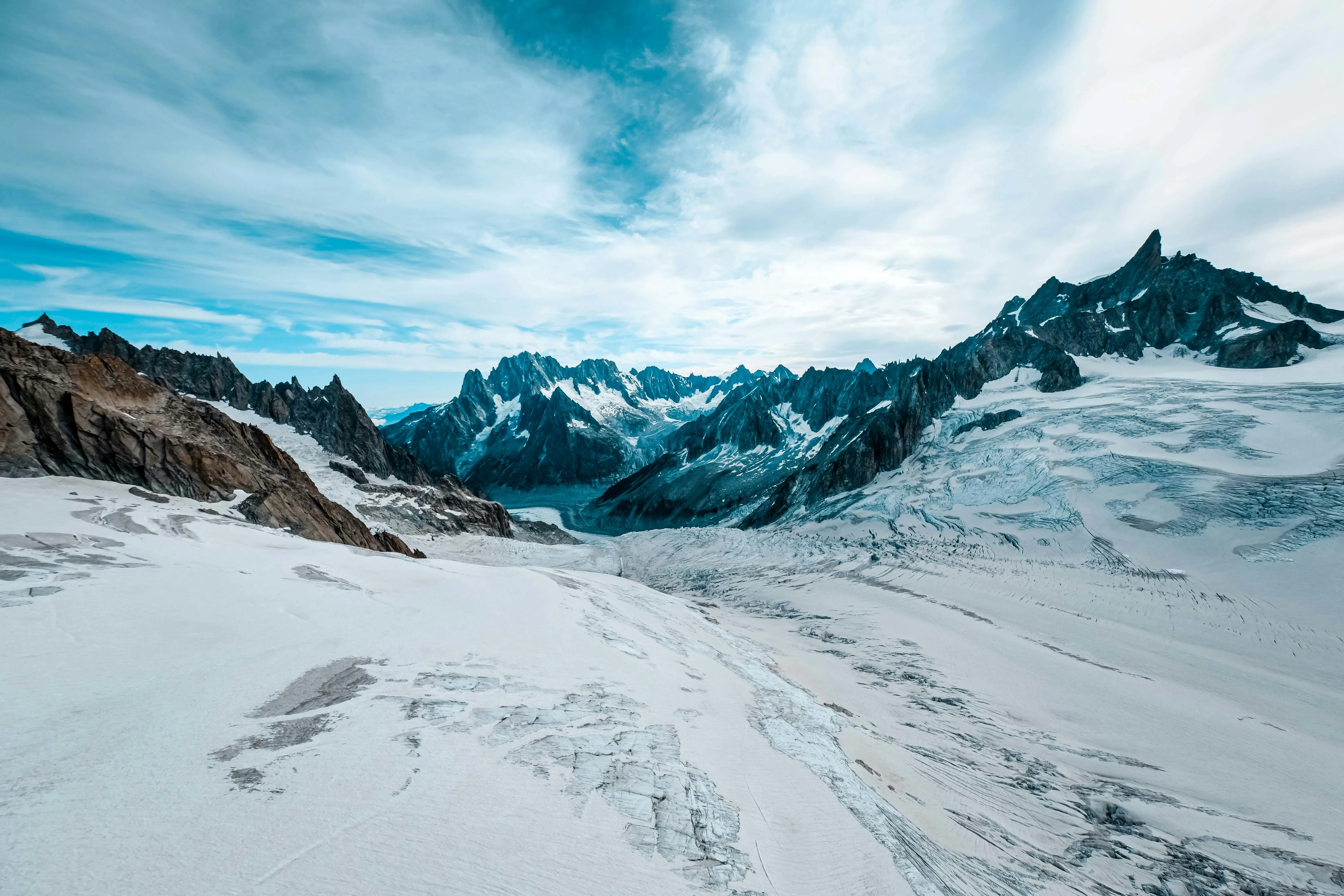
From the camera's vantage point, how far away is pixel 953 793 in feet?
41.6

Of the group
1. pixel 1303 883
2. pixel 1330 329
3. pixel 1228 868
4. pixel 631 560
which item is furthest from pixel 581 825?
pixel 1330 329

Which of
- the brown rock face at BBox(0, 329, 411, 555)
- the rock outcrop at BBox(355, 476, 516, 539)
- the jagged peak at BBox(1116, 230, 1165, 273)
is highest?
the jagged peak at BBox(1116, 230, 1165, 273)

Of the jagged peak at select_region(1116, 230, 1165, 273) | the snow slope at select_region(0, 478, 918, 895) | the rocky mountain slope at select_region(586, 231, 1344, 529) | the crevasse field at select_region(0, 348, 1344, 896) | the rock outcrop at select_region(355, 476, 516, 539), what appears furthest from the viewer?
the jagged peak at select_region(1116, 230, 1165, 273)

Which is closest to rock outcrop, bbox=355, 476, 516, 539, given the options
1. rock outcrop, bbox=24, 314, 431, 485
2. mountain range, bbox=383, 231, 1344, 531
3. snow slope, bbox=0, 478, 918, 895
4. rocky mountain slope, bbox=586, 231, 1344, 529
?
rock outcrop, bbox=24, 314, 431, 485

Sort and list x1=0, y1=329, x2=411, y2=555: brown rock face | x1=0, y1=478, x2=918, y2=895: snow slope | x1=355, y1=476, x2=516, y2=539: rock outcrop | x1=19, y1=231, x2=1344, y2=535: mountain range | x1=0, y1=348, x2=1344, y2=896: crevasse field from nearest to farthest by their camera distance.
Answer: x1=0, y1=478, x2=918, y2=895: snow slope < x1=0, y1=348, x2=1344, y2=896: crevasse field < x1=0, y1=329, x2=411, y2=555: brown rock face < x1=355, y1=476, x2=516, y2=539: rock outcrop < x1=19, y1=231, x2=1344, y2=535: mountain range

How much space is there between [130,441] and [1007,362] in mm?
111413

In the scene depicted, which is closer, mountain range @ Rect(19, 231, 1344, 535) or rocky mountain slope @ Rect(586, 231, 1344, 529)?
mountain range @ Rect(19, 231, 1344, 535)

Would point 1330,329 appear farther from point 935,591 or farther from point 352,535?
point 352,535

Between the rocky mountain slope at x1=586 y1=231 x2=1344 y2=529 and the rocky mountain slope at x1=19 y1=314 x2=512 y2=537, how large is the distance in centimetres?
5219

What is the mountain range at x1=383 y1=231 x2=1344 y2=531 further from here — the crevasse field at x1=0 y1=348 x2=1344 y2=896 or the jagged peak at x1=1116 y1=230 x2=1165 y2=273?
the crevasse field at x1=0 y1=348 x2=1344 y2=896

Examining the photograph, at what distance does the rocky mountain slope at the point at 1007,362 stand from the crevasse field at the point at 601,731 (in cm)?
5132

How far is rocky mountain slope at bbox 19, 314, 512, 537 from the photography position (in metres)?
66.9

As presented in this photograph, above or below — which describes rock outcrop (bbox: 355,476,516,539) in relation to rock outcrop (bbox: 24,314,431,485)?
below

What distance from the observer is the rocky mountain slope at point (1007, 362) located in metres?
81.9
